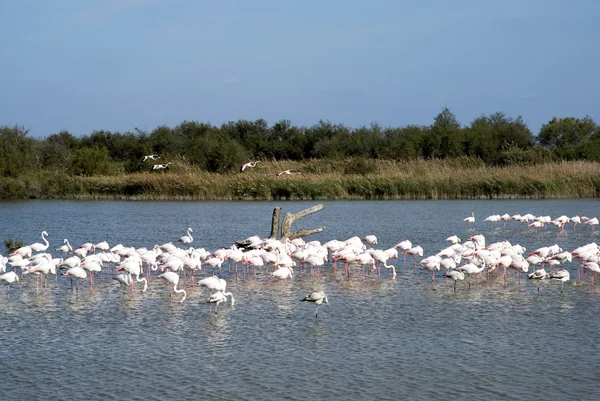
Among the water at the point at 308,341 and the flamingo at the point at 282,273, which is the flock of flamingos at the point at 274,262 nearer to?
the flamingo at the point at 282,273

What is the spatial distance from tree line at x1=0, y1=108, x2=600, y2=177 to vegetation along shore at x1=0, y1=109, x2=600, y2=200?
0.26 ft

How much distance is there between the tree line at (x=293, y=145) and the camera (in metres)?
44.4

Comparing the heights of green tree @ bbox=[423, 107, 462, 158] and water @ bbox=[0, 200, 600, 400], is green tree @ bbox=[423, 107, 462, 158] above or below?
above

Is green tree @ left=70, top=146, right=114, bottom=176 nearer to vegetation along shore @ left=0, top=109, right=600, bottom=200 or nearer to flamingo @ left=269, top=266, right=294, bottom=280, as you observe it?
vegetation along shore @ left=0, top=109, right=600, bottom=200

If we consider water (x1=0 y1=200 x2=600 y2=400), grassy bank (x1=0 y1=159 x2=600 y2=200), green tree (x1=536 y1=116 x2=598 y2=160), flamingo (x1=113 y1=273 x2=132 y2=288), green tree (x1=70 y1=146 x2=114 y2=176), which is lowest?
water (x1=0 y1=200 x2=600 y2=400)

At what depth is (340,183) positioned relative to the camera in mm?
35812

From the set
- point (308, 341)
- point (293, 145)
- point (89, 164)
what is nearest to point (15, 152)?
point (89, 164)

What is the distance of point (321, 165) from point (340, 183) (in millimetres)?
5477

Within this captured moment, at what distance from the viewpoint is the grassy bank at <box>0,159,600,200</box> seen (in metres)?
33.8

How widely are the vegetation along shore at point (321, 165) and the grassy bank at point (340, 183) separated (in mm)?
44

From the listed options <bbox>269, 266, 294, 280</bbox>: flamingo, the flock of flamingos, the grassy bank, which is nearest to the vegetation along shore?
the grassy bank

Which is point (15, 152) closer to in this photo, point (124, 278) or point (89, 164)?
point (89, 164)

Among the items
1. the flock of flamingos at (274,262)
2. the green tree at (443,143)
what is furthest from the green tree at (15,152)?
the flock of flamingos at (274,262)

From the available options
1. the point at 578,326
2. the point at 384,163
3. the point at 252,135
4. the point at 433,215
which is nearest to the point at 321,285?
the point at 578,326
